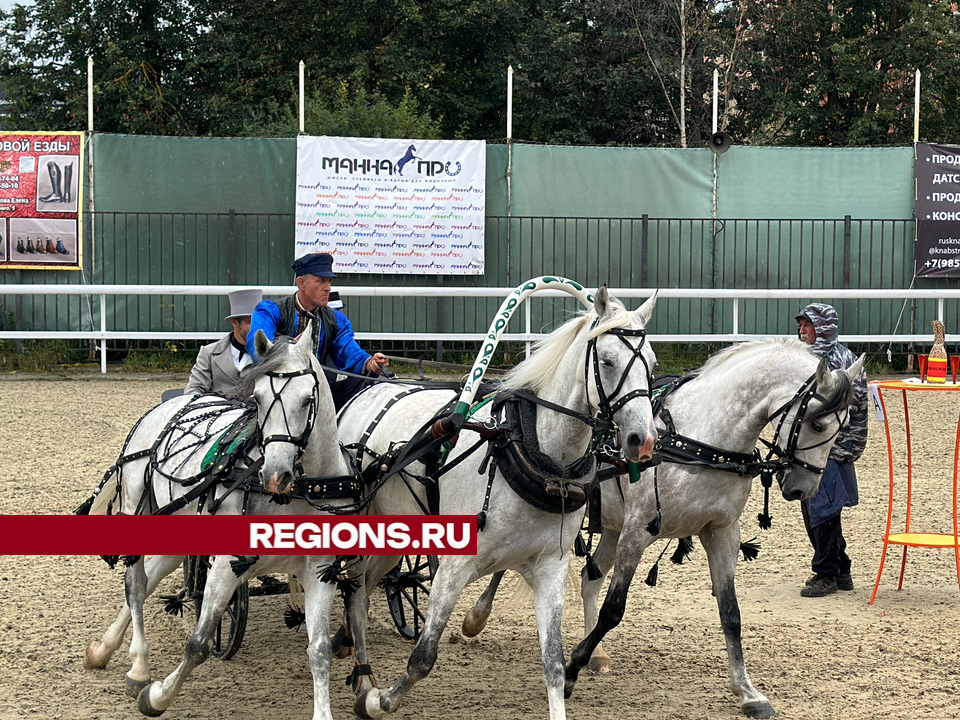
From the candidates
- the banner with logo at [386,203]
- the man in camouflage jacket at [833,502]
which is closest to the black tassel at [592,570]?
the man in camouflage jacket at [833,502]

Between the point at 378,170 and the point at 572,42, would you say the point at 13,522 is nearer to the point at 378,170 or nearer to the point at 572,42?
the point at 378,170

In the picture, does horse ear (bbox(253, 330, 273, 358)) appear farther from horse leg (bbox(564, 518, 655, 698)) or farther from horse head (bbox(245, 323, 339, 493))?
horse leg (bbox(564, 518, 655, 698))

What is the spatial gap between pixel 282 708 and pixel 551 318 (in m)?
10.9

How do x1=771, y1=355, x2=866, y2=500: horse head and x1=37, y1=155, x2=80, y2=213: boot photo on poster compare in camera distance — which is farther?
x1=37, y1=155, x2=80, y2=213: boot photo on poster

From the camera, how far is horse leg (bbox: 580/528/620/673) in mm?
6531

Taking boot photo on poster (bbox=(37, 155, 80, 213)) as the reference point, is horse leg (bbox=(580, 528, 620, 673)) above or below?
below

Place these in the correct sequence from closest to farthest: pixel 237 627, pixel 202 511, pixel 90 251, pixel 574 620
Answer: pixel 202 511 → pixel 237 627 → pixel 574 620 → pixel 90 251

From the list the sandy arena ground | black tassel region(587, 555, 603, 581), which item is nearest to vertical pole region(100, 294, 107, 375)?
the sandy arena ground

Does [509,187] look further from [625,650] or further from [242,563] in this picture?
[242,563]

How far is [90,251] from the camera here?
16.1m

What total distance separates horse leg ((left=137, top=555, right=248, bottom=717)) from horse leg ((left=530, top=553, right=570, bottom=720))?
127 centimetres

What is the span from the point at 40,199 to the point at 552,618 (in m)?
12.8

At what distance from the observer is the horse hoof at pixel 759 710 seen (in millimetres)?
5785

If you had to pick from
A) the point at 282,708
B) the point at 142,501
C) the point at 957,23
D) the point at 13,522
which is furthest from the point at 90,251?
the point at 957,23
